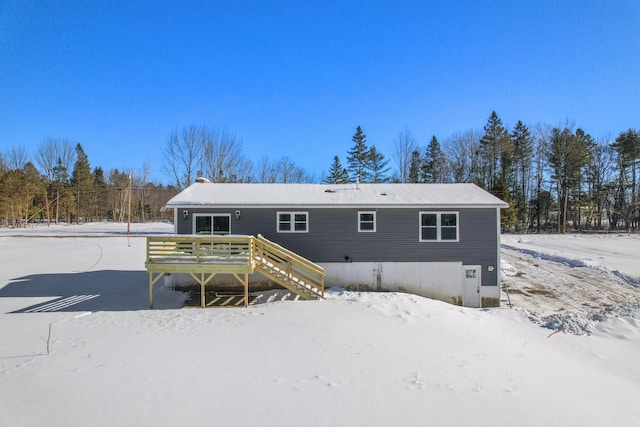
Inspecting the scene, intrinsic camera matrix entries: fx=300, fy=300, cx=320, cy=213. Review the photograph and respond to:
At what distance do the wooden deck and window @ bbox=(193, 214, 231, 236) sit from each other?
1.00 metres

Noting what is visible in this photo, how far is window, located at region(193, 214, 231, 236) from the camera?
12109 mm

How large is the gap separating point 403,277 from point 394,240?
1568 millimetres

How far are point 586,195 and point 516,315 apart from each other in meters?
41.5

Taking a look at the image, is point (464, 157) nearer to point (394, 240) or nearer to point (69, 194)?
point (394, 240)

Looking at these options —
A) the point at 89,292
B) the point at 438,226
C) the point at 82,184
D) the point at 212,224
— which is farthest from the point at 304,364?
the point at 82,184

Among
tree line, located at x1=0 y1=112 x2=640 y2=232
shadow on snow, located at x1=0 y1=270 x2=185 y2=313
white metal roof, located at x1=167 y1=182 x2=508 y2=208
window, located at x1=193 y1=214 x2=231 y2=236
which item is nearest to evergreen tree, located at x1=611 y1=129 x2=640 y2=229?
tree line, located at x1=0 y1=112 x2=640 y2=232

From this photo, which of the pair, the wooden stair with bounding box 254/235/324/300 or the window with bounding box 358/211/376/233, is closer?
the wooden stair with bounding box 254/235/324/300

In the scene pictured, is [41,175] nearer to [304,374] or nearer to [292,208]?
[292,208]

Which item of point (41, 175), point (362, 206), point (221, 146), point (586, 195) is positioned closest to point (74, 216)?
point (41, 175)

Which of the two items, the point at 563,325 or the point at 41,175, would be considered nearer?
the point at 563,325

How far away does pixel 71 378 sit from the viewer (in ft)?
16.0

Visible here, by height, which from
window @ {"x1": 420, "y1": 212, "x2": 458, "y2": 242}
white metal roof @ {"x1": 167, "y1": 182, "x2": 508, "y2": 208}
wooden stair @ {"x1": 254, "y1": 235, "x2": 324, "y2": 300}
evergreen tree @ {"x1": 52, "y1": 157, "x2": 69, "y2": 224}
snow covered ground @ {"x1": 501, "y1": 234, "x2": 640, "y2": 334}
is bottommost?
snow covered ground @ {"x1": 501, "y1": 234, "x2": 640, "y2": 334}

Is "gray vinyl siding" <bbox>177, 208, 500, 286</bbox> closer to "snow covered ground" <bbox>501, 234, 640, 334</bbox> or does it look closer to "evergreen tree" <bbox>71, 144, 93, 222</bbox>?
"snow covered ground" <bbox>501, 234, 640, 334</bbox>

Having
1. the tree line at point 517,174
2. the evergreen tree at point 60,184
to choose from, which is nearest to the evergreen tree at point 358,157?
the tree line at point 517,174
